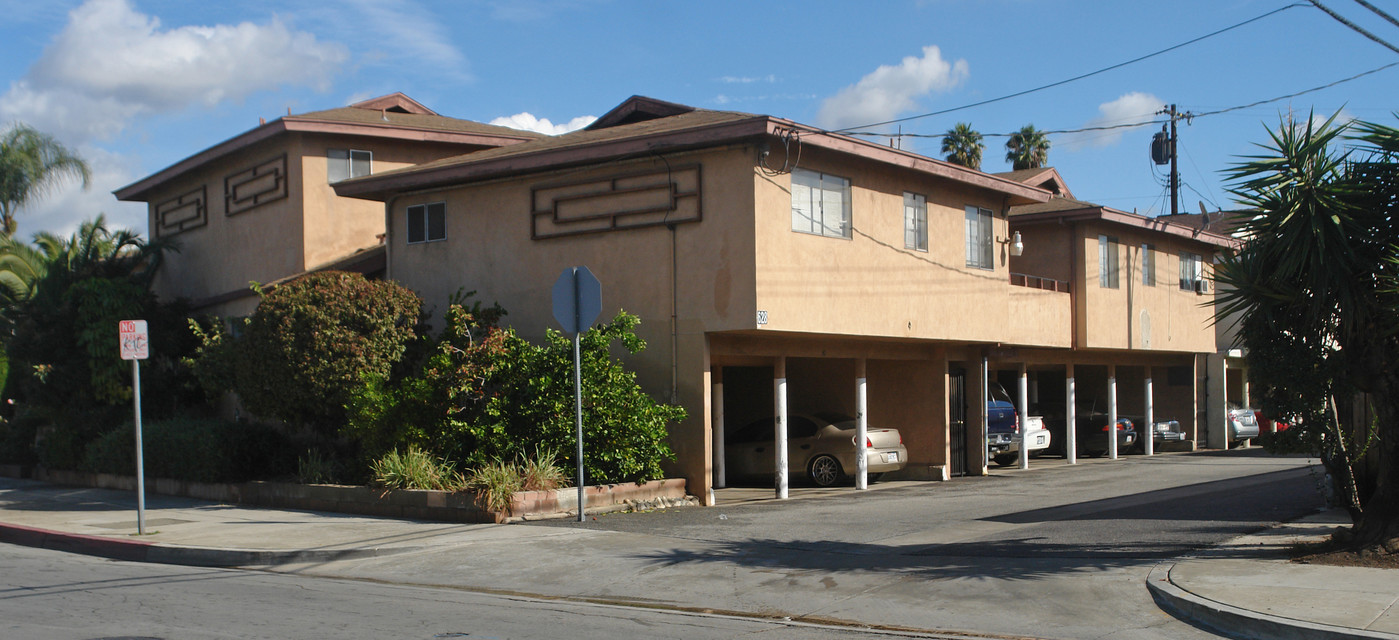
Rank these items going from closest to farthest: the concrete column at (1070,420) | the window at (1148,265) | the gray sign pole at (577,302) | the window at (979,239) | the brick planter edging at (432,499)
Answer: the gray sign pole at (577,302) < the brick planter edging at (432,499) < the window at (979,239) < the concrete column at (1070,420) < the window at (1148,265)

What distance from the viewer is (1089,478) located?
19.9 metres

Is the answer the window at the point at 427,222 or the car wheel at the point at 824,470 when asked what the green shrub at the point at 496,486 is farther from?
the car wheel at the point at 824,470

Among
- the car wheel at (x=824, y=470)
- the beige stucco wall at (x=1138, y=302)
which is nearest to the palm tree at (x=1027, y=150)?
the beige stucco wall at (x=1138, y=302)

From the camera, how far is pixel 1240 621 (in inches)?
292

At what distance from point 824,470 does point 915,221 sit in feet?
14.8

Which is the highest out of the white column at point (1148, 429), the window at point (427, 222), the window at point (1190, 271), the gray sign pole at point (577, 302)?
the window at point (427, 222)

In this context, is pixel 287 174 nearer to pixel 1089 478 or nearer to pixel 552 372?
pixel 552 372

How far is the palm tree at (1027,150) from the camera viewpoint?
46000mm

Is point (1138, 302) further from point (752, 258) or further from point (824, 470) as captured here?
point (752, 258)

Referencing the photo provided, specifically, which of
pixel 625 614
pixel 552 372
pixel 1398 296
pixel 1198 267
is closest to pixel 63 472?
pixel 552 372

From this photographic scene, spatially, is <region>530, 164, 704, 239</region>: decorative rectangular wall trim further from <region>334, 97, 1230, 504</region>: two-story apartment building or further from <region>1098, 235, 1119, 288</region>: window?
<region>1098, 235, 1119, 288</region>: window

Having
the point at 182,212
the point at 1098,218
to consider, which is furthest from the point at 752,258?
the point at 182,212

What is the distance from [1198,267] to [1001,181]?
12828 mm

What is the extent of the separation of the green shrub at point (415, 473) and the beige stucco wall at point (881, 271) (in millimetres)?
4538
